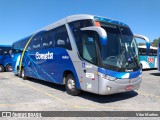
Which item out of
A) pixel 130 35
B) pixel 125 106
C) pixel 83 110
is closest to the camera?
pixel 83 110

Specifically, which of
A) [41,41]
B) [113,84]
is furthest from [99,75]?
[41,41]

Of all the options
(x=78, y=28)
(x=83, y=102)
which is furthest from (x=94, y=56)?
(x=83, y=102)

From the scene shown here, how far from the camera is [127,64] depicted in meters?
8.34

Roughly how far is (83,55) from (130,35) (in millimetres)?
2140

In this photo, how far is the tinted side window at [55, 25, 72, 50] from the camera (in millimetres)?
9805

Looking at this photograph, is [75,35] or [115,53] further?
[75,35]

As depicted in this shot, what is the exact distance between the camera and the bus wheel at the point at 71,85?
942cm

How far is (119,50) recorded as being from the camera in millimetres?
8266

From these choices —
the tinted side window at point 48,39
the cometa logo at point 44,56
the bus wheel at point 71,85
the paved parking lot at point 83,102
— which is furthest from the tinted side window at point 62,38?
the paved parking lot at point 83,102

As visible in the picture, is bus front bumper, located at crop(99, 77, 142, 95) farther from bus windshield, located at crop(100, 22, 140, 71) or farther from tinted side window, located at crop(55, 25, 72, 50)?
tinted side window, located at crop(55, 25, 72, 50)

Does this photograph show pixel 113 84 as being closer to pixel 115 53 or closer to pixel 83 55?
pixel 115 53

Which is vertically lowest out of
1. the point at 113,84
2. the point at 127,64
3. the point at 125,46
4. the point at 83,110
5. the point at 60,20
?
the point at 83,110

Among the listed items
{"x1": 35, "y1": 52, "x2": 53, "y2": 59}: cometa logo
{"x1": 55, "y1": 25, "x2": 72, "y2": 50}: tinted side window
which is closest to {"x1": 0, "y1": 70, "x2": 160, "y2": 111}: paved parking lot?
{"x1": 55, "y1": 25, "x2": 72, "y2": 50}: tinted side window

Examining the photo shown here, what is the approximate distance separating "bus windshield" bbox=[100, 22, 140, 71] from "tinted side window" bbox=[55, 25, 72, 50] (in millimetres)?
1982
